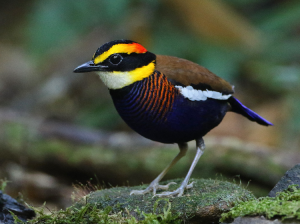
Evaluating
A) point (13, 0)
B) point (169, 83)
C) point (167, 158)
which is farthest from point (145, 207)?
point (13, 0)

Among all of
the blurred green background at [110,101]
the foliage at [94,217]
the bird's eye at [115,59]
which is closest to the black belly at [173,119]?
the bird's eye at [115,59]

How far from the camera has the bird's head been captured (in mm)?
3529

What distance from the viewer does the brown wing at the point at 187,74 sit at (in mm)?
3721

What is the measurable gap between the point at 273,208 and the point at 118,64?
1.69 meters

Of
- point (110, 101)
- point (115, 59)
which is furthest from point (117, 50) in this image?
point (110, 101)

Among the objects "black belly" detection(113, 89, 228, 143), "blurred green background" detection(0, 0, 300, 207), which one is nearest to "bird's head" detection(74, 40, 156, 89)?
"black belly" detection(113, 89, 228, 143)

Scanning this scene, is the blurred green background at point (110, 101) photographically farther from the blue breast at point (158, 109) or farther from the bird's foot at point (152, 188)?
the blue breast at point (158, 109)

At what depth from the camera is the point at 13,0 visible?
11.4 metres

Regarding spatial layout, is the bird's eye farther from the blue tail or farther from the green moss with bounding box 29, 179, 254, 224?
the blue tail

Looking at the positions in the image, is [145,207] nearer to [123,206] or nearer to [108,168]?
[123,206]

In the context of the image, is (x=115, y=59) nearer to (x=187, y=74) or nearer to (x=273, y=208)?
(x=187, y=74)

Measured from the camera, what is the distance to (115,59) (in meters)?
3.55

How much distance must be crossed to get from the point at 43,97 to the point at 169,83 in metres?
6.23

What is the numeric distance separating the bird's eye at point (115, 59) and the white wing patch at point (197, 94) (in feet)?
1.81
